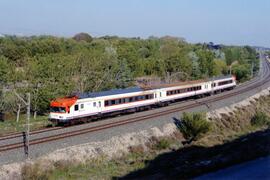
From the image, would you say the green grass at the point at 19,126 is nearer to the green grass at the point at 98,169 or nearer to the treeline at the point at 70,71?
the treeline at the point at 70,71

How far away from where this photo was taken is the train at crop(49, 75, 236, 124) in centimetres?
3916

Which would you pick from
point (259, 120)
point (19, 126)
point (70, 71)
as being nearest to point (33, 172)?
point (19, 126)

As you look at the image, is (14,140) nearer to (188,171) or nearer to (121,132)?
(121,132)

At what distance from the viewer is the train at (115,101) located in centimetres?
3916

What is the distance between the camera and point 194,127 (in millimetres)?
40562

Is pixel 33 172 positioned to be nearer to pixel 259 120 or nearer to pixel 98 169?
pixel 98 169

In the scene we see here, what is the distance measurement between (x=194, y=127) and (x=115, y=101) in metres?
8.26

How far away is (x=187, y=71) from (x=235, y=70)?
2221 centimetres

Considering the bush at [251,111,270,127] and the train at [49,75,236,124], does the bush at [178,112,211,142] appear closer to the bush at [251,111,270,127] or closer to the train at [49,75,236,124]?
the train at [49,75,236,124]

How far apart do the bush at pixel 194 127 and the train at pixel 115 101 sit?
7199 millimetres

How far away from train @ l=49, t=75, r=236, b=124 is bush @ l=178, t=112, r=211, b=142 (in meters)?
7.20

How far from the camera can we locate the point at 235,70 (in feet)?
376

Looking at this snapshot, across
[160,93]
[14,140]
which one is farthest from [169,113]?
[14,140]

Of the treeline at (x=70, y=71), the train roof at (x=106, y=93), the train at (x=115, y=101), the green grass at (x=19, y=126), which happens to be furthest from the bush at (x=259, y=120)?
the green grass at (x=19, y=126)
